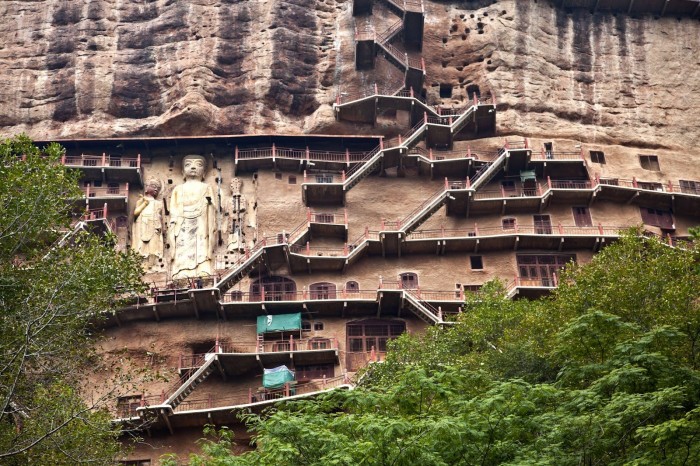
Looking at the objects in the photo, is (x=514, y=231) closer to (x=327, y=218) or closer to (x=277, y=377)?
(x=327, y=218)

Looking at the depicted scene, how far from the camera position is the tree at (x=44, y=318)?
2692cm

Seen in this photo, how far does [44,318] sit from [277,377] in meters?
17.8

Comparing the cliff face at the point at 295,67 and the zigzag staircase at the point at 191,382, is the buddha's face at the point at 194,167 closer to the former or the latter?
the cliff face at the point at 295,67

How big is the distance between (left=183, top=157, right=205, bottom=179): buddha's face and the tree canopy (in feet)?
69.0

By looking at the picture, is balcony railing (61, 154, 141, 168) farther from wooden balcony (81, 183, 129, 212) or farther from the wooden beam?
the wooden beam

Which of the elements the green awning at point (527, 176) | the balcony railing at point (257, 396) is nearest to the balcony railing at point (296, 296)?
the balcony railing at point (257, 396)

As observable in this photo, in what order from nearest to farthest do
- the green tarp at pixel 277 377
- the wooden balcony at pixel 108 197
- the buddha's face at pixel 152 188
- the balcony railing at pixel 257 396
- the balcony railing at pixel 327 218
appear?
the balcony railing at pixel 257 396 < the green tarp at pixel 277 377 < the balcony railing at pixel 327 218 < the wooden balcony at pixel 108 197 < the buddha's face at pixel 152 188

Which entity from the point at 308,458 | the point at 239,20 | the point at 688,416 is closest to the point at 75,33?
the point at 239,20

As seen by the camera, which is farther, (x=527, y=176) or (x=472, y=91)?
(x=472, y=91)

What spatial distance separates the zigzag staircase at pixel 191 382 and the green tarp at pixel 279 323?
10.7 ft

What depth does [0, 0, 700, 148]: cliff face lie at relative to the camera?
56.0 metres

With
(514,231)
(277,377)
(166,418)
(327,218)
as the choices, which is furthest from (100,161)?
(514,231)

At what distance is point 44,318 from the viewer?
27.7 meters

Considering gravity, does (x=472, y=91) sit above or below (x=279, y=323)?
above
